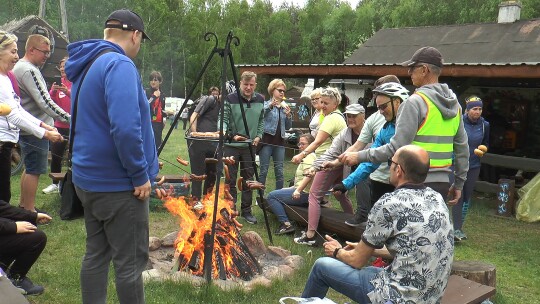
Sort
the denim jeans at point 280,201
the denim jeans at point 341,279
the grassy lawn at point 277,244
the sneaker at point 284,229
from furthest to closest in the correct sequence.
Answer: the denim jeans at point 280,201 < the sneaker at point 284,229 < the grassy lawn at point 277,244 < the denim jeans at point 341,279

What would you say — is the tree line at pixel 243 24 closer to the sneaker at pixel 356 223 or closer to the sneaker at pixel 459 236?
the sneaker at pixel 459 236

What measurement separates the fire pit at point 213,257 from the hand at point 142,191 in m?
1.52

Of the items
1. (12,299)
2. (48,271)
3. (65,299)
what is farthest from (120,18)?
(48,271)

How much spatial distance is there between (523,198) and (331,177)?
4.19 metres

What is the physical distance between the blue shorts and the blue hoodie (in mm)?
2962

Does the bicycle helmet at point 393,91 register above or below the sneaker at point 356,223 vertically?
above

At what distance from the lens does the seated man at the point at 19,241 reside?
138 inches

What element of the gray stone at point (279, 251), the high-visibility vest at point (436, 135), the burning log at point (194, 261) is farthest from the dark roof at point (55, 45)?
the high-visibility vest at point (436, 135)

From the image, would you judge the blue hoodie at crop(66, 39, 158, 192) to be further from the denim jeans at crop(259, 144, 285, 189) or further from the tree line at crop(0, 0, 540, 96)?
the tree line at crop(0, 0, 540, 96)

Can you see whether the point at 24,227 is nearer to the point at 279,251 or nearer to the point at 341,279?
the point at 341,279

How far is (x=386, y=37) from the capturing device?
15531 mm

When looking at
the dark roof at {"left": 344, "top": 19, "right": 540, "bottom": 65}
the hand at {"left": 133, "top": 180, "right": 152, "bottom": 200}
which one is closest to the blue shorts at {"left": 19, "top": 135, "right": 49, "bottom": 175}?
the hand at {"left": 133, "top": 180, "right": 152, "bottom": 200}

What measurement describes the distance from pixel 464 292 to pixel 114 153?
271 cm

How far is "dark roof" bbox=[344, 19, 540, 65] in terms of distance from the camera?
1183cm
